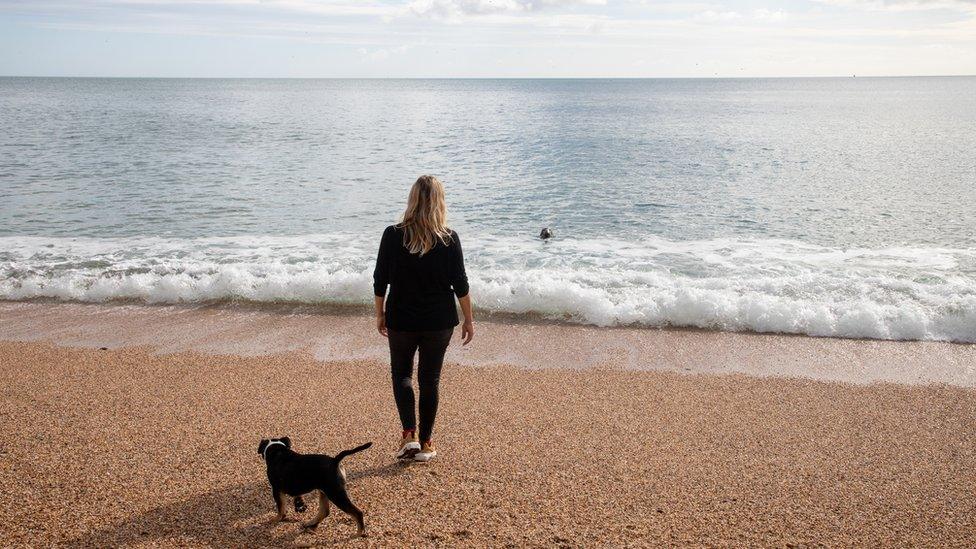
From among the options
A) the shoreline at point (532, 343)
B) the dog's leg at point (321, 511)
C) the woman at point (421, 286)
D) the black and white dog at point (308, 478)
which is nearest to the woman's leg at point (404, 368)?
the woman at point (421, 286)

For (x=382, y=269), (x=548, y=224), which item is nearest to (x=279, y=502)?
(x=382, y=269)

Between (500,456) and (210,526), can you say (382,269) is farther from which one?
(210,526)

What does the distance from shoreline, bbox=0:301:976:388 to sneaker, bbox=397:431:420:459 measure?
272 cm

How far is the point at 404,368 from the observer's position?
14.6 feet

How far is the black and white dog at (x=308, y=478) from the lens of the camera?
355cm

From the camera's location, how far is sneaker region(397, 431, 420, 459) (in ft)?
15.1

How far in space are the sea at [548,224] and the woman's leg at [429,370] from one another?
473 cm

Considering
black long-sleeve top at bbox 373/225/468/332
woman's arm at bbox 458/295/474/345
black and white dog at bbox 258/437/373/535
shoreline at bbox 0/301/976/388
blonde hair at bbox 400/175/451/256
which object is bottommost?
shoreline at bbox 0/301/976/388

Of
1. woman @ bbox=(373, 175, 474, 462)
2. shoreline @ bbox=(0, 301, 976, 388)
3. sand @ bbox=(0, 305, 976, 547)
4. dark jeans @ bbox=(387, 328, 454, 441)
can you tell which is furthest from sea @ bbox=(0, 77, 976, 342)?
woman @ bbox=(373, 175, 474, 462)

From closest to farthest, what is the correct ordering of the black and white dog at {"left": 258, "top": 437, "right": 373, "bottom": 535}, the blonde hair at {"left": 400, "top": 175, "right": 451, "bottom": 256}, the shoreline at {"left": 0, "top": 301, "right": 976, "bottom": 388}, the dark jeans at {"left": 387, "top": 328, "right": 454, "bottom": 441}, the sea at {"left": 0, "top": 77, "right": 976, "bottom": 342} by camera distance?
the black and white dog at {"left": 258, "top": 437, "right": 373, "bottom": 535}, the blonde hair at {"left": 400, "top": 175, "right": 451, "bottom": 256}, the dark jeans at {"left": 387, "top": 328, "right": 454, "bottom": 441}, the shoreline at {"left": 0, "top": 301, "right": 976, "bottom": 388}, the sea at {"left": 0, "top": 77, "right": 976, "bottom": 342}

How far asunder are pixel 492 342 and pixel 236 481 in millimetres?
4211

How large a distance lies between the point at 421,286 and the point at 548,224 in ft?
38.7

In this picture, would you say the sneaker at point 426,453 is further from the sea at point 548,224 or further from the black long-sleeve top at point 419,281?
the sea at point 548,224

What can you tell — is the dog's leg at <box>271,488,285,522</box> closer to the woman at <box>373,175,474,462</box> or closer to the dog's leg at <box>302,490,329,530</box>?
the dog's leg at <box>302,490,329,530</box>
